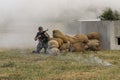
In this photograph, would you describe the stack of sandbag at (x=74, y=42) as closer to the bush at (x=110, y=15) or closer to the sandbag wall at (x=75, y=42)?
the sandbag wall at (x=75, y=42)

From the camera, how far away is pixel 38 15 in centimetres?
3117

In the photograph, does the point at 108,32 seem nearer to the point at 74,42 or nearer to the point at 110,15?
the point at 110,15

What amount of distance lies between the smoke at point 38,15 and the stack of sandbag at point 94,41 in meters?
2.67

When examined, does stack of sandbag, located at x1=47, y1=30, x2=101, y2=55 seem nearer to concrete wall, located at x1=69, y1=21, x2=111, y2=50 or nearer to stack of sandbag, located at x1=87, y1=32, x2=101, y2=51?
stack of sandbag, located at x1=87, y1=32, x2=101, y2=51

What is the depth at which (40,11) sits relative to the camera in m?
30.5

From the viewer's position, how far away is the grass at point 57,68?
14.0 m

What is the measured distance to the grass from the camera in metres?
14.0

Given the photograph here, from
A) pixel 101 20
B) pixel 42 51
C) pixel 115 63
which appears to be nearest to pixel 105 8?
pixel 101 20

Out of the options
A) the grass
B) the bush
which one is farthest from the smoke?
the grass

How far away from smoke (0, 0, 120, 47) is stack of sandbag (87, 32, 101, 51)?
2.67 metres

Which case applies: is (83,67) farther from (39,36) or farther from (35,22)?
(35,22)

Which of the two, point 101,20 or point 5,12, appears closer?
point 101,20

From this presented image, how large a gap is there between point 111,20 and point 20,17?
8.77 m

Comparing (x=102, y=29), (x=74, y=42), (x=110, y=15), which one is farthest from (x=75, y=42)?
(x=110, y=15)
